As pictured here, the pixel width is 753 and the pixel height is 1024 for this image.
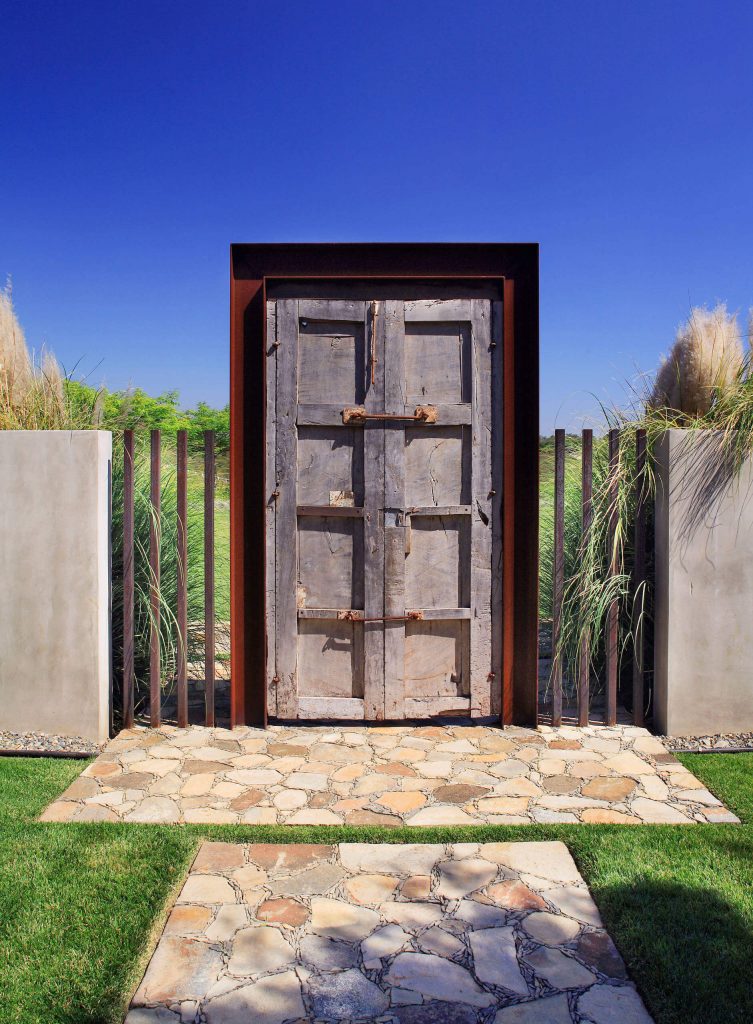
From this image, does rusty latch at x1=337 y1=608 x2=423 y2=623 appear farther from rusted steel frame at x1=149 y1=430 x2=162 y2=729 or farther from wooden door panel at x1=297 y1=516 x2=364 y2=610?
rusted steel frame at x1=149 y1=430 x2=162 y2=729

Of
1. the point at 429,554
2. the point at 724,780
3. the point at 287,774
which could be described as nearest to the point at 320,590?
the point at 429,554

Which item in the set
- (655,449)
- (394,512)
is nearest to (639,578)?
(655,449)

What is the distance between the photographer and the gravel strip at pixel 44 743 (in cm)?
408

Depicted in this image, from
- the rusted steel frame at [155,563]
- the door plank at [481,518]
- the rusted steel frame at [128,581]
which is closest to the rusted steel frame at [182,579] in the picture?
the rusted steel frame at [155,563]

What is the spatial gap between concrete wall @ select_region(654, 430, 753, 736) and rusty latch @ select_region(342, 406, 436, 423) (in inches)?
53.3

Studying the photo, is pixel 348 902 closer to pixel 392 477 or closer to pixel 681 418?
pixel 392 477

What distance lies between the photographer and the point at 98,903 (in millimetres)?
2605

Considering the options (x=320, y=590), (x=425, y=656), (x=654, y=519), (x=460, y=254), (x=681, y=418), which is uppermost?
(x=460, y=254)

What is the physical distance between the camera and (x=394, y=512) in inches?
174

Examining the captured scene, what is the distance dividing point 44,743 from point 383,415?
8.56 feet

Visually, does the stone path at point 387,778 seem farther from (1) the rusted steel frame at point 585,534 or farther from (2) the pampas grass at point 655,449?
(2) the pampas grass at point 655,449

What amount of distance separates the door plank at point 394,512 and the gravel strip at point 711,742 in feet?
5.00

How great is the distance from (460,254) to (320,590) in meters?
2.12

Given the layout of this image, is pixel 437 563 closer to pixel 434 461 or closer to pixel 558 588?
pixel 434 461
